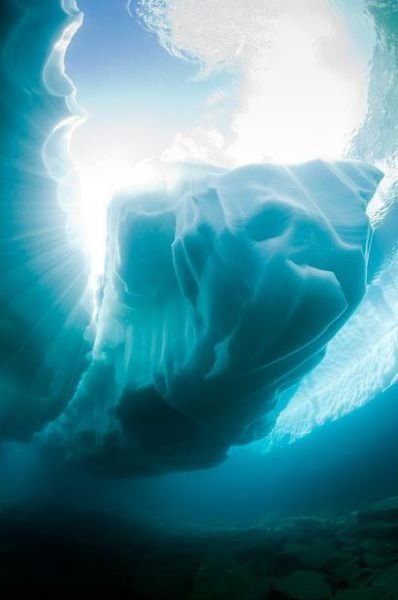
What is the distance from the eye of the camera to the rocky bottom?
3047mm

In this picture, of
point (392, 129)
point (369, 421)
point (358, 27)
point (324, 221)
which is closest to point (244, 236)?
point (324, 221)

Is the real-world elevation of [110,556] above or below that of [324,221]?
below

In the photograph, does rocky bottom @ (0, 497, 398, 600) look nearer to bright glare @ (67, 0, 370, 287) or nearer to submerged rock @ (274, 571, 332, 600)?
submerged rock @ (274, 571, 332, 600)

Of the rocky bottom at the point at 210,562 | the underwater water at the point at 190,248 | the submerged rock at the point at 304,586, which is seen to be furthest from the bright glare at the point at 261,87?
the submerged rock at the point at 304,586

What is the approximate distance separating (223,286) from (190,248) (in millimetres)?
539

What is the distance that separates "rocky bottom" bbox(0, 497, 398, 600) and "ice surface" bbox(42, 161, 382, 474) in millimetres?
1799

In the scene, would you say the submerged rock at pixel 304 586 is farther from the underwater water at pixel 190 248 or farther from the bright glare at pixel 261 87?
the bright glare at pixel 261 87

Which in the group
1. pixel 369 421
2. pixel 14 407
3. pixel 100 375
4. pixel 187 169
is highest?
pixel 187 169

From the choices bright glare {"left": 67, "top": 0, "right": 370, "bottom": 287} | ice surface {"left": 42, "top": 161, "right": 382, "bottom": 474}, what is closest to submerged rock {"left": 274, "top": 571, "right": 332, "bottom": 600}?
ice surface {"left": 42, "top": 161, "right": 382, "bottom": 474}

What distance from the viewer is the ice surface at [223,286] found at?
345cm

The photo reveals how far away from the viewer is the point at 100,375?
21.0ft

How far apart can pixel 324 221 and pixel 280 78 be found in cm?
238

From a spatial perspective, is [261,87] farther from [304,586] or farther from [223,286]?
[304,586]

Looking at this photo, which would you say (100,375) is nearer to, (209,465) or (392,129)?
(209,465)
